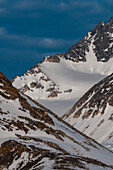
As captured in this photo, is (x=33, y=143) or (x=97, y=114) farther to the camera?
(x=97, y=114)

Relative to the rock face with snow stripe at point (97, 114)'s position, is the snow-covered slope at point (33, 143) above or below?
below

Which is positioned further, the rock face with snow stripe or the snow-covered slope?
the rock face with snow stripe

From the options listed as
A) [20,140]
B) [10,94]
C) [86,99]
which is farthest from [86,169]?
[86,99]

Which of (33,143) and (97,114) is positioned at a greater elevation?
(97,114)

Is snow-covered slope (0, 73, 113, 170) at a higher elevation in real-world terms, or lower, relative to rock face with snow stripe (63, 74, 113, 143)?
lower
